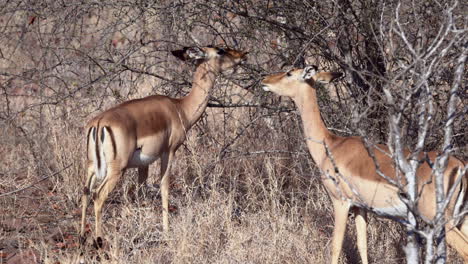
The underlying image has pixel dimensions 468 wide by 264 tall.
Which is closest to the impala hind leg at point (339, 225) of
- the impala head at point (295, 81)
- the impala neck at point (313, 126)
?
the impala neck at point (313, 126)

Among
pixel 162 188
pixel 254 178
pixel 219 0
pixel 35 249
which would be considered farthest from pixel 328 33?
pixel 35 249

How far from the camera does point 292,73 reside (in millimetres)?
5141

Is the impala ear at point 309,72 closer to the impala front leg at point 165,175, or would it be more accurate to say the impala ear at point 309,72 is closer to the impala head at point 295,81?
the impala head at point 295,81

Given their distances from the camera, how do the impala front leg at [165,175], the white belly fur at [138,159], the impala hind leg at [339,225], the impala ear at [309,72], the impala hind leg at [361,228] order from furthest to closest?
the impala front leg at [165,175]
the white belly fur at [138,159]
the impala ear at [309,72]
the impala hind leg at [361,228]
the impala hind leg at [339,225]

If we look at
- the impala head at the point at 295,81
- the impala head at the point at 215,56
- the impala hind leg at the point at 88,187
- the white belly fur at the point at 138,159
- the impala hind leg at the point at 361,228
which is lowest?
the impala hind leg at the point at 361,228

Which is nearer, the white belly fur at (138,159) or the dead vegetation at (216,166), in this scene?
the dead vegetation at (216,166)

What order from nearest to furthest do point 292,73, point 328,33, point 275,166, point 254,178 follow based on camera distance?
point 292,73 < point 328,33 < point 254,178 < point 275,166

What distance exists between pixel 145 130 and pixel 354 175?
1.89 meters

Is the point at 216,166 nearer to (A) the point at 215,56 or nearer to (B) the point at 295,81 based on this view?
(A) the point at 215,56

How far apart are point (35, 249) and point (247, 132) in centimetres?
262

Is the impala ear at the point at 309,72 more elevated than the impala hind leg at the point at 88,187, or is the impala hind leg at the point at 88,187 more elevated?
the impala ear at the point at 309,72

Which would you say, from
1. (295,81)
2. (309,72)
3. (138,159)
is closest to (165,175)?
(138,159)

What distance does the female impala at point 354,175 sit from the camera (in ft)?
13.8

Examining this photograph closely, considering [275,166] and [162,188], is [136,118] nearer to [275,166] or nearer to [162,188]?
[162,188]
